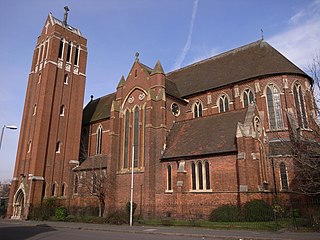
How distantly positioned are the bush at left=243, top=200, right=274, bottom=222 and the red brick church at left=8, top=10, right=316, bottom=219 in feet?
2.98

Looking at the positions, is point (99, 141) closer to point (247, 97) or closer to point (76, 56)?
point (76, 56)

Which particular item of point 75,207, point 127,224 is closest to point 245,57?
point 127,224

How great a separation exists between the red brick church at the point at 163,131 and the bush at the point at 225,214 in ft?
3.14

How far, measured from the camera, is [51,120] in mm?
37281

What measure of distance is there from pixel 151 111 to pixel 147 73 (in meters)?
5.46

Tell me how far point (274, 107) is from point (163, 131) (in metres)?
11.8

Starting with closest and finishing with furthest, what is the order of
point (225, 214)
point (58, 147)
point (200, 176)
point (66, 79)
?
point (225, 214) → point (200, 176) → point (58, 147) → point (66, 79)

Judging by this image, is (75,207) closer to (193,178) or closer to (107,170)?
(107,170)

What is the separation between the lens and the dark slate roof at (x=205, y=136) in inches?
971

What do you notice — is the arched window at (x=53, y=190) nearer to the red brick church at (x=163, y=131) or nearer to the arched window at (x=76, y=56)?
the red brick church at (x=163, y=131)

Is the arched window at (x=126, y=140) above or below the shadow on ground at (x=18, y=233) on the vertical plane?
above

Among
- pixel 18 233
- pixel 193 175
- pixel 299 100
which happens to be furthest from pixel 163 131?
pixel 18 233

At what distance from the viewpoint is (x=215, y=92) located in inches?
1302

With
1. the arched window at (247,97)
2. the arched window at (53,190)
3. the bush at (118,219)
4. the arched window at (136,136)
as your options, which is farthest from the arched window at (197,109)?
A: the arched window at (53,190)
